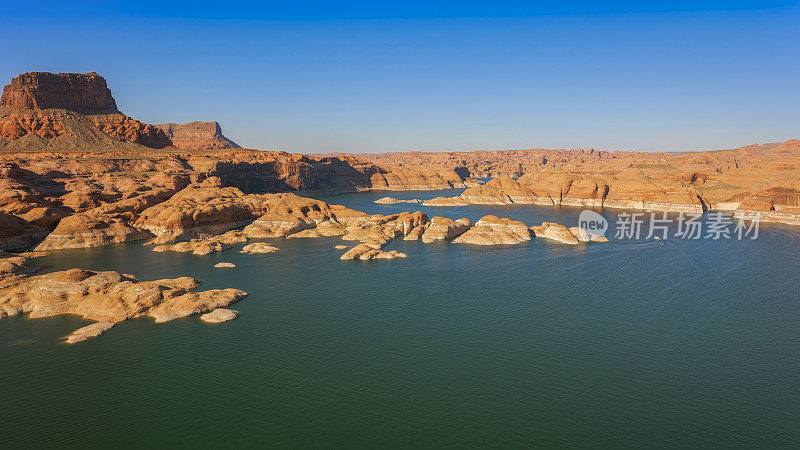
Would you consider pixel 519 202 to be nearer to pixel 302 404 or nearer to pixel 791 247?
pixel 791 247

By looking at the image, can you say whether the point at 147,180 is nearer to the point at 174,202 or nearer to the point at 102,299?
the point at 174,202

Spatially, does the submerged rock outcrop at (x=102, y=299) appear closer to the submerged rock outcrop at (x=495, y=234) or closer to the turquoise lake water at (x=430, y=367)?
the turquoise lake water at (x=430, y=367)

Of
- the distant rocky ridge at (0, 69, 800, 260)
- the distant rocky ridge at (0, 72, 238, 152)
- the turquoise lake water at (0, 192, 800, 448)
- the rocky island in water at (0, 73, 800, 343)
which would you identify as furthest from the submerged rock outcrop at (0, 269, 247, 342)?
the distant rocky ridge at (0, 72, 238, 152)

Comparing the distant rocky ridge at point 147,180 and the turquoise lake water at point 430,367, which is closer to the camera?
the turquoise lake water at point 430,367

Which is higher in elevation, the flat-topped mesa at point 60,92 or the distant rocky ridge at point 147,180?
the flat-topped mesa at point 60,92

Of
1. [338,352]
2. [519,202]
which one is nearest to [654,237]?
[519,202]

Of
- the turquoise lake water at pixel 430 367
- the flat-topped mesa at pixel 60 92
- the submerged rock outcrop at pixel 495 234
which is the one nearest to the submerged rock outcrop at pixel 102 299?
the turquoise lake water at pixel 430 367
